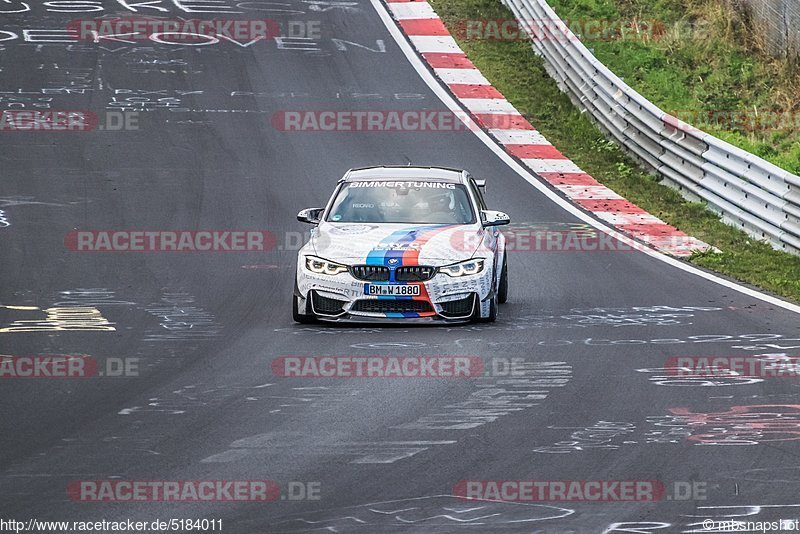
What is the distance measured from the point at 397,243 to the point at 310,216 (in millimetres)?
1219

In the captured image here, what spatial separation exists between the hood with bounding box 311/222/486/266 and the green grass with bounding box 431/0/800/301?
12.4ft

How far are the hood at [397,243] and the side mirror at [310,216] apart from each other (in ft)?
0.45

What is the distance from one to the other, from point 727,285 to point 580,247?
2254 mm

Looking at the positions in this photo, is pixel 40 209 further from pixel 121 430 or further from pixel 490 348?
pixel 121 430

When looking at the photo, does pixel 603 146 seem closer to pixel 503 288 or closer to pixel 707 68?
pixel 707 68

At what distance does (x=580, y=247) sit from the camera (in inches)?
667

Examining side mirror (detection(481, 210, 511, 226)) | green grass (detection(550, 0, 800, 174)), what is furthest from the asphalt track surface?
green grass (detection(550, 0, 800, 174))

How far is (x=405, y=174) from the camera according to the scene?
47.6ft

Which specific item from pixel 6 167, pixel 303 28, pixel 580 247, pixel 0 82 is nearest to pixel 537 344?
pixel 580 247

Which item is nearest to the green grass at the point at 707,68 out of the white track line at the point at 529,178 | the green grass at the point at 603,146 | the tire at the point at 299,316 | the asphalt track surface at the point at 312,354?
the green grass at the point at 603,146

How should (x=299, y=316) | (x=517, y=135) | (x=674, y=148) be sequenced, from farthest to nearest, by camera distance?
(x=517, y=135)
(x=674, y=148)
(x=299, y=316)

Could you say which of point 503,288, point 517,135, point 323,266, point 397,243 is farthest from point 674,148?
point 323,266

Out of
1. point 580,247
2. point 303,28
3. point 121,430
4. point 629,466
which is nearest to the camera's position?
point 629,466

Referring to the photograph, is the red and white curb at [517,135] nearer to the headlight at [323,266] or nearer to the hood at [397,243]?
the hood at [397,243]
